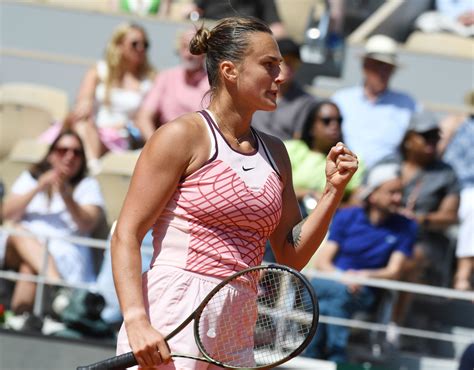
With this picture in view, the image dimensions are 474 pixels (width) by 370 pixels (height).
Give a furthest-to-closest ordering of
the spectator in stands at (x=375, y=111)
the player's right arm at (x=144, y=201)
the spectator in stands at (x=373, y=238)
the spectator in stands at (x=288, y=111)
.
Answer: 1. the spectator in stands at (x=375, y=111)
2. the spectator in stands at (x=288, y=111)
3. the spectator in stands at (x=373, y=238)
4. the player's right arm at (x=144, y=201)

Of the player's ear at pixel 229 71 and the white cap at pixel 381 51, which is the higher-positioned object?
the white cap at pixel 381 51

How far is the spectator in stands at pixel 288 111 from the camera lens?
7184 mm

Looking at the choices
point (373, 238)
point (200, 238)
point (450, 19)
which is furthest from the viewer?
point (450, 19)

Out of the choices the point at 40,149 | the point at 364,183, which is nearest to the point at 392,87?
the point at 364,183

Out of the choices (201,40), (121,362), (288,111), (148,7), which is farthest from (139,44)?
(121,362)

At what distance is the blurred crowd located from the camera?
642cm

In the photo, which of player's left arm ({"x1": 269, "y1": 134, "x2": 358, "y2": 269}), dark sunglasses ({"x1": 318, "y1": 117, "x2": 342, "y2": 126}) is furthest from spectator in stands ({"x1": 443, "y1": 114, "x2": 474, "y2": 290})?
player's left arm ({"x1": 269, "y1": 134, "x2": 358, "y2": 269})

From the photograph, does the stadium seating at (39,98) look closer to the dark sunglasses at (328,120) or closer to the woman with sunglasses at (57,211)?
the woman with sunglasses at (57,211)

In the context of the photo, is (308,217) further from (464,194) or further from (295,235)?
(464,194)

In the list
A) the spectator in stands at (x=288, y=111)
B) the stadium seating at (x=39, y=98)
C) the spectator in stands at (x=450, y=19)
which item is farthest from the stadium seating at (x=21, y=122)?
the spectator in stands at (x=450, y=19)

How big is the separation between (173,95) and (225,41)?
451 centimetres

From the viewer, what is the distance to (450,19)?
9562 mm

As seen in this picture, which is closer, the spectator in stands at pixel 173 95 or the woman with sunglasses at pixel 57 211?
the woman with sunglasses at pixel 57 211

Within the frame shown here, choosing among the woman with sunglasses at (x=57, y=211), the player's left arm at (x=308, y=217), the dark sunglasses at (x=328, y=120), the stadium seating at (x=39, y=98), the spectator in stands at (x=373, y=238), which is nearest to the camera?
the player's left arm at (x=308, y=217)
